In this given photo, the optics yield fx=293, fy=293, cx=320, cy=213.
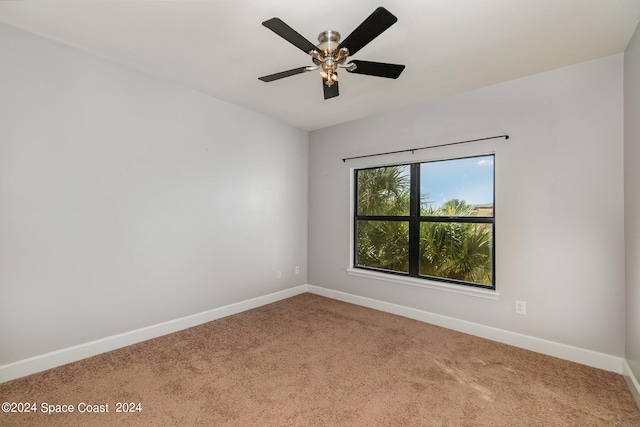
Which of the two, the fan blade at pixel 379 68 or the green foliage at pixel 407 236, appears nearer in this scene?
the fan blade at pixel 379 68

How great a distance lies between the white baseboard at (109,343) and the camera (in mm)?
2143

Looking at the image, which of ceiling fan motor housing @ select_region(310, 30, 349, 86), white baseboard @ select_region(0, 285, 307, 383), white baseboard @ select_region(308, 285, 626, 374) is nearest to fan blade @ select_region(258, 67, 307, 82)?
ceiling fan motor housing @ select_region(310, 30, 349, 86)

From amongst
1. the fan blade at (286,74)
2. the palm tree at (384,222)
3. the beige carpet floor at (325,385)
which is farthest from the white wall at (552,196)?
the fan blade at (286,74)

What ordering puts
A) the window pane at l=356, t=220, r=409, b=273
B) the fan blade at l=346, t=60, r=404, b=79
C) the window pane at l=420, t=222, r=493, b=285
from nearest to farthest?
the fan blade at l=346, t=60, r=404, b=79 < the window pane at l=420, t=222, r=493, b=285 < the window pane at l=356, t=220, r=409, b=273

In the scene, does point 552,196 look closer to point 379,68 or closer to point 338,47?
point 379,68

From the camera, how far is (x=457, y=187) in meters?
3.29

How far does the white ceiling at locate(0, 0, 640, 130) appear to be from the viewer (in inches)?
73.9

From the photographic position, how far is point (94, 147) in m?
2.50

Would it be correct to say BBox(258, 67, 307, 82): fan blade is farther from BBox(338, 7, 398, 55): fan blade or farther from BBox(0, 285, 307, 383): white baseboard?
BBox(0, 285, 307, 383): white baseboard

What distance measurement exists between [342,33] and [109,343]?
319 cm

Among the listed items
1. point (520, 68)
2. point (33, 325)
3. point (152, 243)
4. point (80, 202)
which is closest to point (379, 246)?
point (520, 68)

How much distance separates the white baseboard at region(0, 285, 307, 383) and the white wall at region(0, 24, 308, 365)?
0.20 feet

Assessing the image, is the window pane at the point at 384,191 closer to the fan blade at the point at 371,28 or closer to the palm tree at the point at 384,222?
the palm tree at the point at 384,222

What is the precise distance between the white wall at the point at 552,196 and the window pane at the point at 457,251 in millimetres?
198
